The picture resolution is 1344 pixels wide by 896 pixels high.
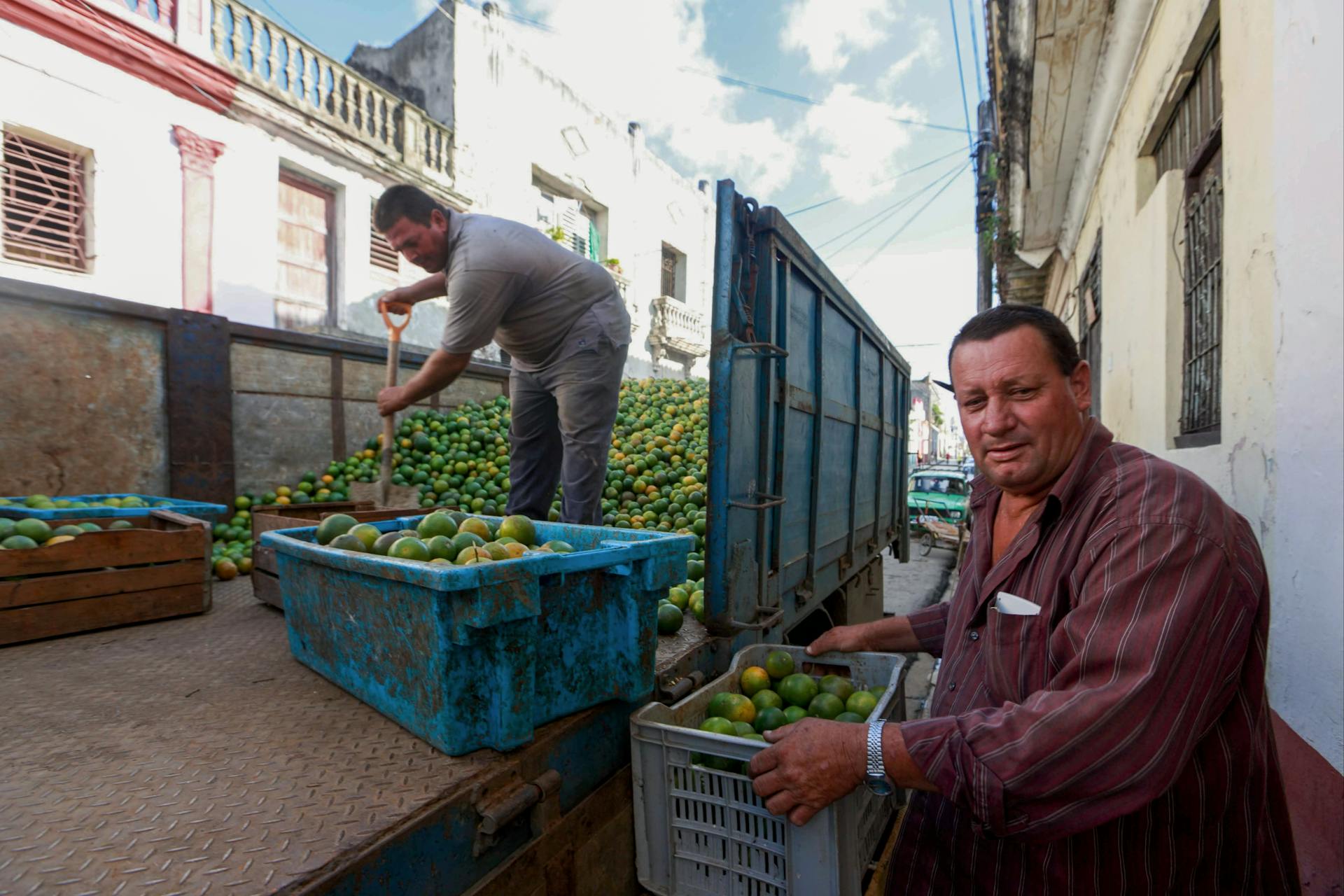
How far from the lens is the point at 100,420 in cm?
448

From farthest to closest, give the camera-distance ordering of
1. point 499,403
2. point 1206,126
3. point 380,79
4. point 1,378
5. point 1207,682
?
point 380,79
point 499,403
point 1,378
point 1206,126
point 1207,682

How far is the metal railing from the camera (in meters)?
9.73

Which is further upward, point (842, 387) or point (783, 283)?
point (783, 283)

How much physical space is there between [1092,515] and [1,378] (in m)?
5.56

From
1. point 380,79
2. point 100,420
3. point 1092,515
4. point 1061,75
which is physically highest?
point 380,79

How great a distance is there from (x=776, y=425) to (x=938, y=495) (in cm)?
1308

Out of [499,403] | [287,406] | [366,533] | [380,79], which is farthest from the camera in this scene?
[380,79]

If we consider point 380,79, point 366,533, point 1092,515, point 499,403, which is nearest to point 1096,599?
point 1092,515

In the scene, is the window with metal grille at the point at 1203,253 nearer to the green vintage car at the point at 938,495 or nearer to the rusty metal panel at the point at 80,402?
the rusty metal panel at the point at 80,402

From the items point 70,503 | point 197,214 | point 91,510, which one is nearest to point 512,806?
point 91,510

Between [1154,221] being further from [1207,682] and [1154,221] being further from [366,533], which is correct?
[366,533]

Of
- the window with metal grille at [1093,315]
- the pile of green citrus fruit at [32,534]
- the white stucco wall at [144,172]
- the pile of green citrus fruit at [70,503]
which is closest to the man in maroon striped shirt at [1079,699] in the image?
the pile of green citrus fruit at [32,534]

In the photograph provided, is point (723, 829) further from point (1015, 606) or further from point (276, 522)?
point (276, 522)

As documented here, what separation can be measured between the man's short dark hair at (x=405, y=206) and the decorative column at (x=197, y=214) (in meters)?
7.49
